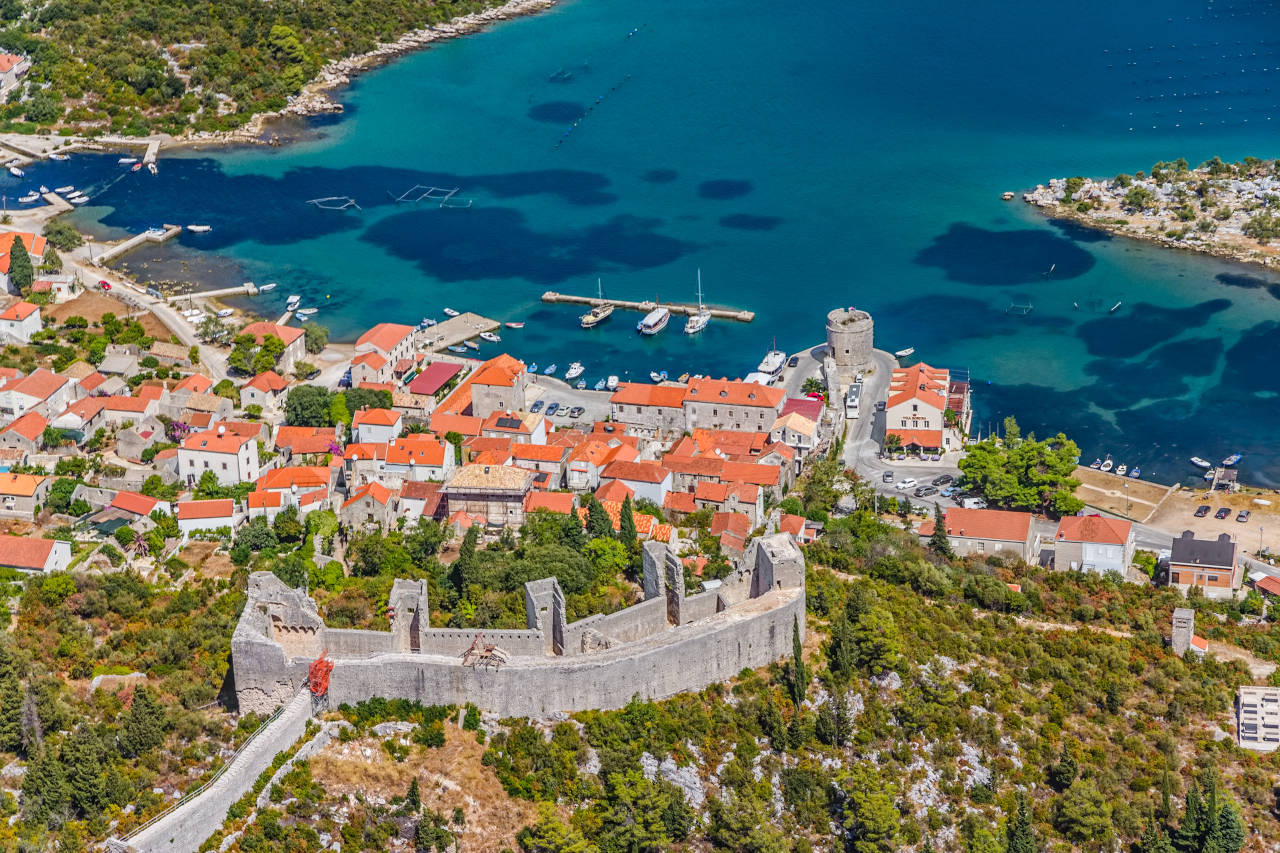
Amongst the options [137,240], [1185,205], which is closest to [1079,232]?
[1185,205]

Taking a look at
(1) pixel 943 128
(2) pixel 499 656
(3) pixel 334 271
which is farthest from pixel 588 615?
(1) pixel 943 128

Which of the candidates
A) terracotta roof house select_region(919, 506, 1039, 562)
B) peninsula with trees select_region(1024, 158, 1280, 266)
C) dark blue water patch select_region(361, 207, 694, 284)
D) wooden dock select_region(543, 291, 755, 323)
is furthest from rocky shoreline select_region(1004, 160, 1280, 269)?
terracotta roof house select_region(919, 506, 1039, 562)

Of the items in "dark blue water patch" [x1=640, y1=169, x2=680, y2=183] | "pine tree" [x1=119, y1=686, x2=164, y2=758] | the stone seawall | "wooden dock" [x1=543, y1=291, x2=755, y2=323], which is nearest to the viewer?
the stone seawall

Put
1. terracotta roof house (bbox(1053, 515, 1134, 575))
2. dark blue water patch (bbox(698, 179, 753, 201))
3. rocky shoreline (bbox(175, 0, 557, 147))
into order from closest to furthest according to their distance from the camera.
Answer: terracotta roof house (bbox(1053, 515, 1134, 575))
dark blue water patch (bbox(698, 179, 753, 201))
rocky shoreline (bbox(175, 0, 557, 147))

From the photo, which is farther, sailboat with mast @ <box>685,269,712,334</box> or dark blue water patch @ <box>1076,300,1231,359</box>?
sailboat with mast @ <box>685,269,712,334</box>

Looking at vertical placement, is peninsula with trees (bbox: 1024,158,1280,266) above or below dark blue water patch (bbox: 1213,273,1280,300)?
above

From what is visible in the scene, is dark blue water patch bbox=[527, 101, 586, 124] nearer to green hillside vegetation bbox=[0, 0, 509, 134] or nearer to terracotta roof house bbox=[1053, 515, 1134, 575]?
green hillside vegetation bbox=[0, 0, 509, 134]

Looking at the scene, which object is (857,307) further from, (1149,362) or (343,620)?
(343,620)

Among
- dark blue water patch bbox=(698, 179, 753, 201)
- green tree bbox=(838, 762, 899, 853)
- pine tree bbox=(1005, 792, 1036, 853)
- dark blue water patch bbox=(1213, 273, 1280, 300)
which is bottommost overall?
dark blue water patch bbox=(1213, 273, 1280, 300)
